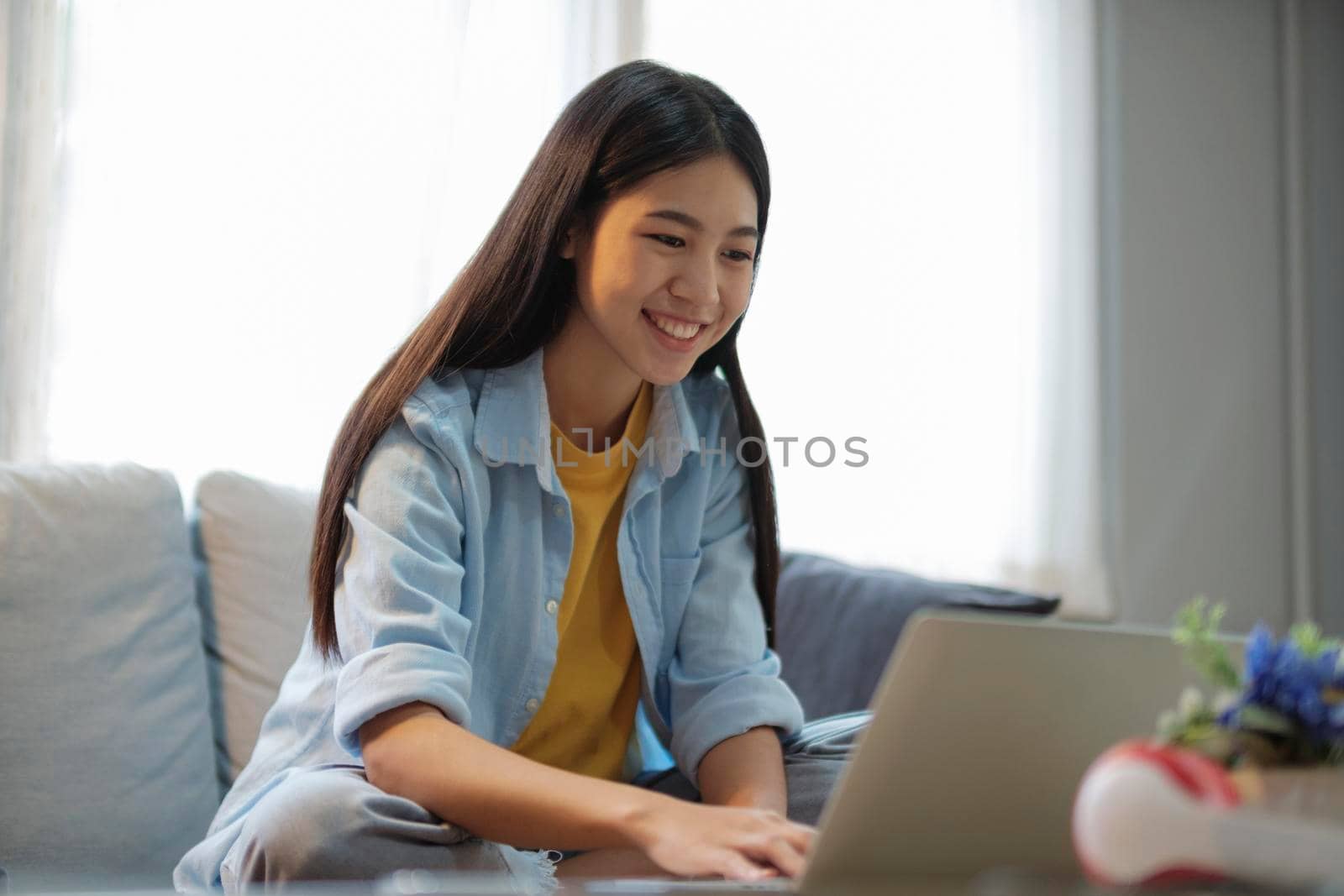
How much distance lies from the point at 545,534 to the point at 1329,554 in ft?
9.54

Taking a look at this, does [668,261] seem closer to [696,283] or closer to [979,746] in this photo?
[696,283]

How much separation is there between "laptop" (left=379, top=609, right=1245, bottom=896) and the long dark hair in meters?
0.76

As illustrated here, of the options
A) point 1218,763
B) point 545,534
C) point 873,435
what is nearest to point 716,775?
point 545,534

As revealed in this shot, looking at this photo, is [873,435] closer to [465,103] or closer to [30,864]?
[465,103]

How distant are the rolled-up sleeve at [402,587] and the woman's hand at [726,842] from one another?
0.29m

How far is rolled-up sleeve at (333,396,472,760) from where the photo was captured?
1130 mm

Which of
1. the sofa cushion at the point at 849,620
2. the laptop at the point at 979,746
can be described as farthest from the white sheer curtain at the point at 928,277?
the laptop at the point at 979,746

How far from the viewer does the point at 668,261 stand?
137 centimetres

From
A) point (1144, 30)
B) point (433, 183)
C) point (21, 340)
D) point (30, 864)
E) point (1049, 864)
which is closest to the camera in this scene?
point (1049, 864)

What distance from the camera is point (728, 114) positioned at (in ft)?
4.67

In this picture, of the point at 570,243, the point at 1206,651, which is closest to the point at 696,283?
the point at 570,243

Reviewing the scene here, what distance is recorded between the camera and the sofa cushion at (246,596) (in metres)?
1.88

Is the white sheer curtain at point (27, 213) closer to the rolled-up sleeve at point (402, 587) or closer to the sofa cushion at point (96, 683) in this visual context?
the sofa cushion at point (96, 683)

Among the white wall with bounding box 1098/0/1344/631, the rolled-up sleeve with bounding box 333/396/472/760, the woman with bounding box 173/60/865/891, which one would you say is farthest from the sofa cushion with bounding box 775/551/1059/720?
the white wall with bounding box 1098/0/1344/631
